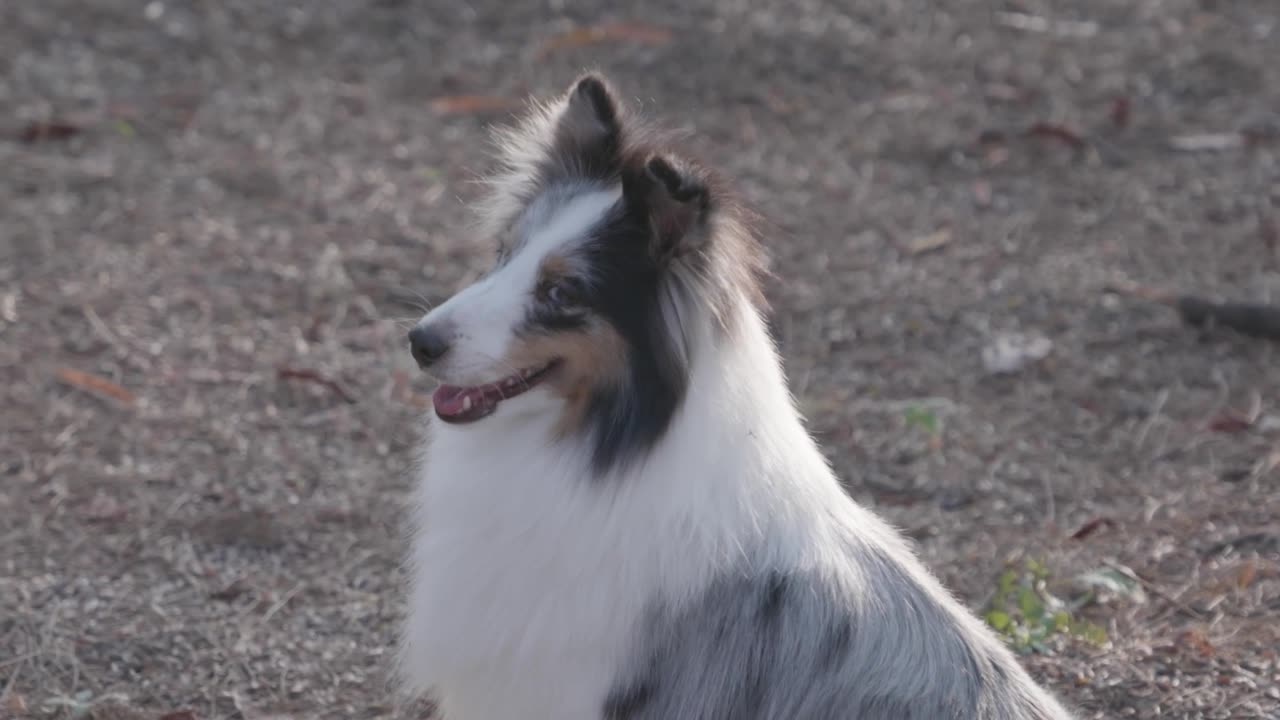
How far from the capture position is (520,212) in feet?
11.6

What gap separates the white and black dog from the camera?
3160 mm

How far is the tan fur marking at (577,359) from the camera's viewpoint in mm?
3150

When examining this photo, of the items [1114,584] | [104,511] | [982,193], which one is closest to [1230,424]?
[1114,584]

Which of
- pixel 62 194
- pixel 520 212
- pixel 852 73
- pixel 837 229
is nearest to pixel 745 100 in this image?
pixel 852 73

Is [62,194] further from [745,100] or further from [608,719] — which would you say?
[608,719]

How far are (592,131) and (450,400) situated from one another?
0.66 meters

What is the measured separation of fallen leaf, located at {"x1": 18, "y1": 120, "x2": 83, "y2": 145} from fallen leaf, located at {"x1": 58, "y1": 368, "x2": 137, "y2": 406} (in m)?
2.31

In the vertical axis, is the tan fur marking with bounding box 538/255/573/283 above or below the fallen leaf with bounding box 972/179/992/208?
above

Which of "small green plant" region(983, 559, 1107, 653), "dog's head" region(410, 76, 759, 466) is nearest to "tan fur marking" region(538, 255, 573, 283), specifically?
"dog's head" region(410, 76, 759, 466)

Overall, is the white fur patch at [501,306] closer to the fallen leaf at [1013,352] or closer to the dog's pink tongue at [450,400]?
the dog's pink tongue at [450,400]

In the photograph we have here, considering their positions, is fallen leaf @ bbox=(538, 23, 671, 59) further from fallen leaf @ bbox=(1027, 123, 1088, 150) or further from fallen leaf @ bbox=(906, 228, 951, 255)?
fallen leaf @ bbox=(906, 228, 951, 255)

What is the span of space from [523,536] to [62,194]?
4607mm

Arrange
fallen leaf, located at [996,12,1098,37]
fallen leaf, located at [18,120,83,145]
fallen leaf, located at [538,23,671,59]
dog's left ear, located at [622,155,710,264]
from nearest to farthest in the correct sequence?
1. dog's left ear, located at [622,155,710,264]
2. fallen leaf, located at [18,120,83,145]
3. fallen leaf, located at [538,23,671,59]
4. fallen leaf, located at [996,12,1098,37]

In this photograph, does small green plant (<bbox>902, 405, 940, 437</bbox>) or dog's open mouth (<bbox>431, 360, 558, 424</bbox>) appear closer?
dog's open mouth (<bbox>431, 360, 558, 424</bbox>)
